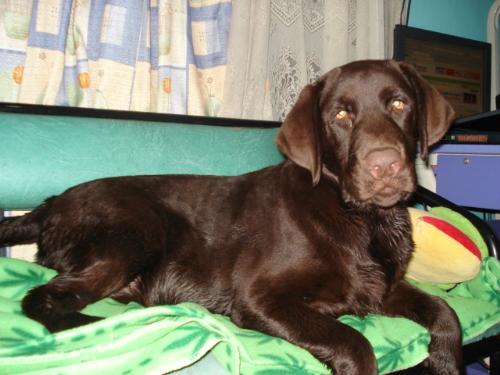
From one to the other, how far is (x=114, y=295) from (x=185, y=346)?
0.86 m

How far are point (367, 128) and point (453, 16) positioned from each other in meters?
3.96

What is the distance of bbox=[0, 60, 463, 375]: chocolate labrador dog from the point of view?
1456 mm

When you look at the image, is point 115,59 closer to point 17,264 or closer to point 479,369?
point 17,264

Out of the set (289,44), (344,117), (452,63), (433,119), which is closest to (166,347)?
(344,117)

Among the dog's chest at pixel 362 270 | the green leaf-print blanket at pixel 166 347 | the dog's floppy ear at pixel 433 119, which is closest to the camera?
the green leaf-print blanket at pixel 166 347

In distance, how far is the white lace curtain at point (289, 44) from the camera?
2686 mm

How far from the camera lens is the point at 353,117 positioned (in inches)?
64.9

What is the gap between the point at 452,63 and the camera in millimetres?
3580

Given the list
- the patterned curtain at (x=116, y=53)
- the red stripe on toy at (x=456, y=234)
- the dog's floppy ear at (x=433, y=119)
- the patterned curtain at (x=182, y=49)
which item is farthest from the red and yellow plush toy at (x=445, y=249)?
the patterned curtain at (x=116, y=53)

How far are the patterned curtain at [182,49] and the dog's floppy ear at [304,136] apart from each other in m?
1.03

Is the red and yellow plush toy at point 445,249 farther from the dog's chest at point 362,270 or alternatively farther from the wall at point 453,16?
the wall at point 453,16

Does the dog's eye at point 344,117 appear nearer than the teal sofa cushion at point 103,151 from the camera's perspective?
Yes

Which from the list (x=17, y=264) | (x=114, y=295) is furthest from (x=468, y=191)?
(x=17, y=264)

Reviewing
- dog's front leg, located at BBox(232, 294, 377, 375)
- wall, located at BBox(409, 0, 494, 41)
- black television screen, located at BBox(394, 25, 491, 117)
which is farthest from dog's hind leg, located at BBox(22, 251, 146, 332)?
wall, located at BBox(409, 0, 494, 41)
